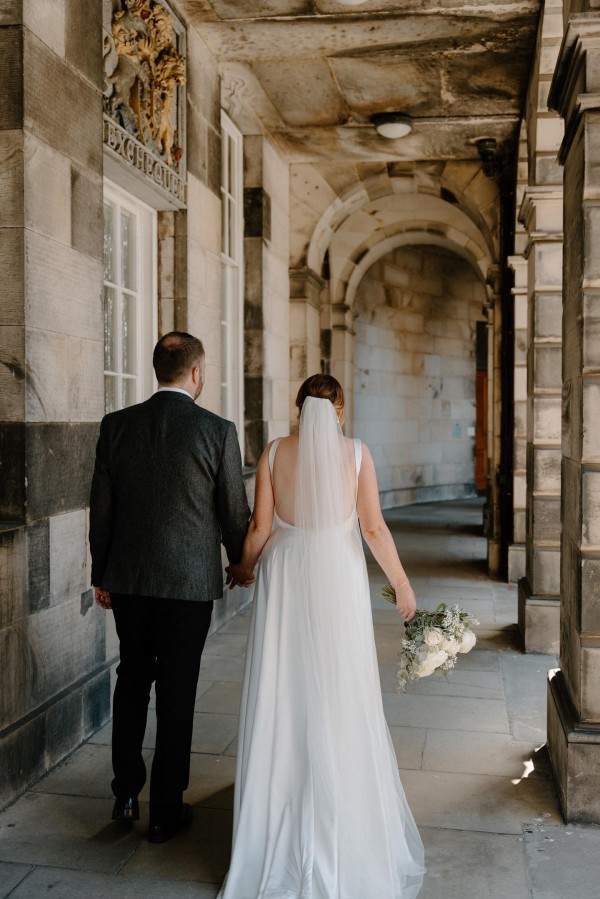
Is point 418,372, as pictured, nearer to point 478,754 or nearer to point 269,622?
point 478,754

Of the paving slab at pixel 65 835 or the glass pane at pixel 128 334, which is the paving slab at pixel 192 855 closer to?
the paving slab at pixel 65 835

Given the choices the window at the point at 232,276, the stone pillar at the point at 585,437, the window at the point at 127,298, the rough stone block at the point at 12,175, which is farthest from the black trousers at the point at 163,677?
the window at the point at 232,276

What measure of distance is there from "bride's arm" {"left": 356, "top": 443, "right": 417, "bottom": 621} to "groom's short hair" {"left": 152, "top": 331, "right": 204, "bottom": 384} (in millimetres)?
686

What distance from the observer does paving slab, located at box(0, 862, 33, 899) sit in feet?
9.53

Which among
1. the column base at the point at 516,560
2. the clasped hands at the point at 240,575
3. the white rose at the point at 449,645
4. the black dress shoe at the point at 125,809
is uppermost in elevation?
the clasped hands at the point at 240,575

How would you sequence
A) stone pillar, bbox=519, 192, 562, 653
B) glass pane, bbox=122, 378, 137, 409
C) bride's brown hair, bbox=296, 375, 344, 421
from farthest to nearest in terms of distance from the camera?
stone pillar, bbox=519, 192, 562, 653, glass pane, bbox=122, 378, 137, 409, bride's brown hair, bbox=296, 375, 344, 421

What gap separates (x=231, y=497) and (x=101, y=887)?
4.28 feet

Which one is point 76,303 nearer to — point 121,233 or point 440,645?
point 121,233

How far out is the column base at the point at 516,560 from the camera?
817 cm

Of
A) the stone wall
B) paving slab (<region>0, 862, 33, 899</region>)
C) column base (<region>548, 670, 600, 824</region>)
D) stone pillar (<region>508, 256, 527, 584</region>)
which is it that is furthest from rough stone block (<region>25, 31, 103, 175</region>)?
the stone wall

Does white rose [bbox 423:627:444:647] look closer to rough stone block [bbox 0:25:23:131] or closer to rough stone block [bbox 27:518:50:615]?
rough stone block [bbox 27:518:50:615]

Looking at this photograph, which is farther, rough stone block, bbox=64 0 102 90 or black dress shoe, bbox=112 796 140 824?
rough stone block, bbox=64 0 102 90

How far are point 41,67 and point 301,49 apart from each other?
299 centimetres

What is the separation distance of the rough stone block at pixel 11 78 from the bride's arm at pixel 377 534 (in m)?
1.89
